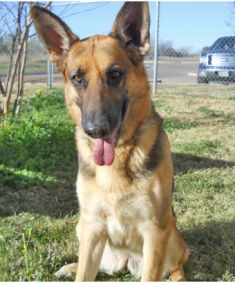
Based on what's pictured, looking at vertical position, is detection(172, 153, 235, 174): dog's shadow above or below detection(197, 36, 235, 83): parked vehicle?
below

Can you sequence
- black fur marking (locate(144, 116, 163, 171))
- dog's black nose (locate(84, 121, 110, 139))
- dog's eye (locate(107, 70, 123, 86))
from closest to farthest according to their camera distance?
dog's black nose (locate(84, 121, 110, 139)) → dog's eye (locate(107, 70, 123, 86)) → black fur marking (locate(144, 116, 163, 171))

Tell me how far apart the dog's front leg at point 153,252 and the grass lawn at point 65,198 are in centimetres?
47

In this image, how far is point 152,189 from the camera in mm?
2699

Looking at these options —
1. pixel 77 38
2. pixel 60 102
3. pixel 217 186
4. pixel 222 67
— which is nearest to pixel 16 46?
pixel 60 102

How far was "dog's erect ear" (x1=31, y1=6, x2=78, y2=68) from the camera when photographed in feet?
9.14

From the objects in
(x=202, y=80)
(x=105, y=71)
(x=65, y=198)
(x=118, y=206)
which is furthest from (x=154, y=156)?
(x=202, y=80)

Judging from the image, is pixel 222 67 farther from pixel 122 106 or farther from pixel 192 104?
pixel 122 106

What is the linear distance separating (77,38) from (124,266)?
5.22 feet

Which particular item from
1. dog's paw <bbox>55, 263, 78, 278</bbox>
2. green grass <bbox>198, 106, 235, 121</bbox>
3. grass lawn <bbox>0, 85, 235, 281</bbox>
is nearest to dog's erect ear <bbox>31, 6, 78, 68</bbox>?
grass lawn <bbox>0, 85, 235, 281</bbox>

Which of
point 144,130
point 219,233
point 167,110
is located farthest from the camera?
point 167,110

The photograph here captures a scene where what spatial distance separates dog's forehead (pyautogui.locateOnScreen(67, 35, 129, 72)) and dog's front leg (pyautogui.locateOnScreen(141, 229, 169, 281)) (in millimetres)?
1048

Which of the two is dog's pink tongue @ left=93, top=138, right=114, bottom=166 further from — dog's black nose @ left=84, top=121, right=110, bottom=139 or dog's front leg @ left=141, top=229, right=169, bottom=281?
dog's front leg @ left=141, top=229, right=169, bottom=281

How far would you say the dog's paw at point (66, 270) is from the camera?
120 inches

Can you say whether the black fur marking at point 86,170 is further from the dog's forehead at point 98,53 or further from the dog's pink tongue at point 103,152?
the dog's forehead at point 98,53
